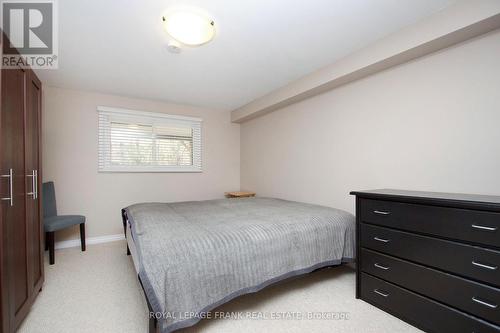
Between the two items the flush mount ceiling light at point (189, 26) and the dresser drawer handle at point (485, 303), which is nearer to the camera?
the dresser drawer handle at point (485, 303)

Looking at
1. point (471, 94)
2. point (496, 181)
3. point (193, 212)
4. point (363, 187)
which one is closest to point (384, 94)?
point (471, 94)

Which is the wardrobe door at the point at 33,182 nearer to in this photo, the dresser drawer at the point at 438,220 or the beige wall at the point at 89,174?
the beige wall at the point at 89,174

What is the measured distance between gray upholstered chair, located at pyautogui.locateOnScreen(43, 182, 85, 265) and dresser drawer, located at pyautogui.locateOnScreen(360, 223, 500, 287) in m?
3.47

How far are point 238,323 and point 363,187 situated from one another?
6.09 feet

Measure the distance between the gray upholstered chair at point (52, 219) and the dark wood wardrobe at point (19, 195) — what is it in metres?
0.77

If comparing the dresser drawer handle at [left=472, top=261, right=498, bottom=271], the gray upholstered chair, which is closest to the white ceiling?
the gray upholstered chair

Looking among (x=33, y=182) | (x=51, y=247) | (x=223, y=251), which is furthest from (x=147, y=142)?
(x=223, y=251)

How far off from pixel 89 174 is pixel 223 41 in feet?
9.54

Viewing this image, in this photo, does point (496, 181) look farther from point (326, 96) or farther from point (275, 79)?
point (275, 79)

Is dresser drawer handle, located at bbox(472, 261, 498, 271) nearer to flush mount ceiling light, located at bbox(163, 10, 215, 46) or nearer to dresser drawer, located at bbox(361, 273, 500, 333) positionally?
dresser drawer, located at bbox(361, 273, 500, 333)

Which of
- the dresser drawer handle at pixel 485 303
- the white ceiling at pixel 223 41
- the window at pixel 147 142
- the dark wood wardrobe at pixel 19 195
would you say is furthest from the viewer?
the window at pixel 147 142

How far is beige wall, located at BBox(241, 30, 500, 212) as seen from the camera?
1.73m

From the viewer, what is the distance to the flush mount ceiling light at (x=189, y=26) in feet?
5.74

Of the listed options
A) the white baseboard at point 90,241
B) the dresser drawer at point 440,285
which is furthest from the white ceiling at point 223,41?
the white baseboard at point 90,241
